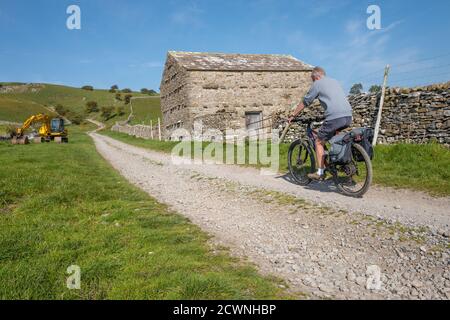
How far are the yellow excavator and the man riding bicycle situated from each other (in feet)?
91.5

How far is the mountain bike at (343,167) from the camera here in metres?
5.62

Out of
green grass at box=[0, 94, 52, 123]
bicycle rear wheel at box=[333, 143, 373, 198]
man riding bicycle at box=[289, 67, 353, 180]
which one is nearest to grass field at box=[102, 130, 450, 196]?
bicycle rear wheel at box=[333, 143, 373, 198]

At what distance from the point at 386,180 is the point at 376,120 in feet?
17.5

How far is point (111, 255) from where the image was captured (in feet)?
10.9

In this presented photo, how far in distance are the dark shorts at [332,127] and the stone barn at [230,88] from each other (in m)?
15.8

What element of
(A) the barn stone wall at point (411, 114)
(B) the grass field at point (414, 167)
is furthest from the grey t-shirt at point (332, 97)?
(A) the barn stone wall at point (411, 114)

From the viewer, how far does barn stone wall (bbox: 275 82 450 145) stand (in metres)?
9.46

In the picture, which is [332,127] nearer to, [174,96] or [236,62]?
[236,62]

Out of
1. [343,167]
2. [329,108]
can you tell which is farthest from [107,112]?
[343,167]

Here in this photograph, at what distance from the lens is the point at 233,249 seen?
3615 millimetres

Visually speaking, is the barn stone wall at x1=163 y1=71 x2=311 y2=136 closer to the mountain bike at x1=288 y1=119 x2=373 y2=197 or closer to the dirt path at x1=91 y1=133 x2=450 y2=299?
the mountain bike at x1=288 y1=119 x2=373 y2=197

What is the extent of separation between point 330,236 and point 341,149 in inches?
99.2

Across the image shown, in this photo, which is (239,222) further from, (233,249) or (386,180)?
(386,180)
